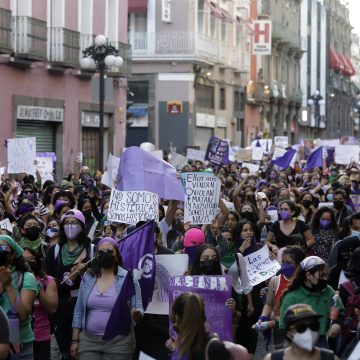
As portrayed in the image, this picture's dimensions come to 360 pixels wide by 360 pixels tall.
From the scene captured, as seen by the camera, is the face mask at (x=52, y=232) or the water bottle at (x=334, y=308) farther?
the face mask at (x=52, y=232)

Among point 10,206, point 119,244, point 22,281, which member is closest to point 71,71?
point 10,206

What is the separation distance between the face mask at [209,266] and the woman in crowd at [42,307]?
1.13m

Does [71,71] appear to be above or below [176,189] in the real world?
above

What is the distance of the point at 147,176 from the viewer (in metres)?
15.9

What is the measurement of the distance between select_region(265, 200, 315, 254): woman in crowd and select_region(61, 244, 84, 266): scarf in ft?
11.3

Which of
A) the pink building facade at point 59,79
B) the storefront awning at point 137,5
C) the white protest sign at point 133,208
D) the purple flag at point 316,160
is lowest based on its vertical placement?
the white protest sign at point 133,208

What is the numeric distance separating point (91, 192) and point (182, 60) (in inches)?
1180

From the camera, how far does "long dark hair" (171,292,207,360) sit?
7.07 metres

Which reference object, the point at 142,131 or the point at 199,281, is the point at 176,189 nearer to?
the point at 199,281

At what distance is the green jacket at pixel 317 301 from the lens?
9250mm

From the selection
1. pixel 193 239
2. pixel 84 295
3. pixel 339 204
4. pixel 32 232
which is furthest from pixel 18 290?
pixel 339 204

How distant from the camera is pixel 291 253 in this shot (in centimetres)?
1036

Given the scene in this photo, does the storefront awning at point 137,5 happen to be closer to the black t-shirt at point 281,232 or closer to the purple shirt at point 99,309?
the black t-shirt at point 281,232

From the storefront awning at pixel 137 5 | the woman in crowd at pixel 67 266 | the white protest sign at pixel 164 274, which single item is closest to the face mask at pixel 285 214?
the white protest sign at pixel 164 274
